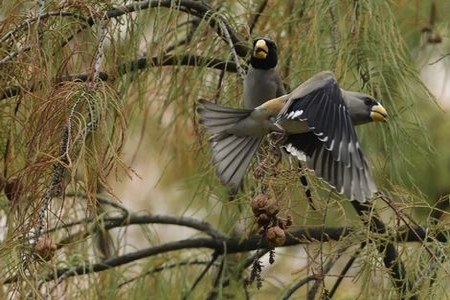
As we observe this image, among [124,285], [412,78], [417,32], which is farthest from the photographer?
[417,32]

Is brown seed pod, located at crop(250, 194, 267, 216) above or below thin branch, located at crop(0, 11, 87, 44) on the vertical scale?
below

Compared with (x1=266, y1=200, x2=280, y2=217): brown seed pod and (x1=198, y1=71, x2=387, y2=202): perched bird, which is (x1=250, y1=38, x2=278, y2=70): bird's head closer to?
(x1=198, y1=71, x2=387, y2=202): perched bird

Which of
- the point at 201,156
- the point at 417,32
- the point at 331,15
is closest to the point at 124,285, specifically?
the point at 201,156

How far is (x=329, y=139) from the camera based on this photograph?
172 cm

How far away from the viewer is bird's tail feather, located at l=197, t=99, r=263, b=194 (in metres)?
1.96

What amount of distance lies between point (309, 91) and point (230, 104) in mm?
410

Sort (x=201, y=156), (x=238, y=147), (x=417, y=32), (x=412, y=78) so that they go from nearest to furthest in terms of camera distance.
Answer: (x=238, y=147)
(x=412, y=78)
(x=201, y=156)
(x=417, y=32)

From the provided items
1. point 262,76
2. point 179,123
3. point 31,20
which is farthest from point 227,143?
point 179,123

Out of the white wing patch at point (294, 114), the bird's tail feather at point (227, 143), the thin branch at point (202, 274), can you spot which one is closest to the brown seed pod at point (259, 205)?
the white wing patch at point (294, 114)

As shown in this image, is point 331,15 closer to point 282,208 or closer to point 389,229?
point 389,229

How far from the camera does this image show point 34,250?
1399 mm

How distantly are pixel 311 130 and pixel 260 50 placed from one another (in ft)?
0.95

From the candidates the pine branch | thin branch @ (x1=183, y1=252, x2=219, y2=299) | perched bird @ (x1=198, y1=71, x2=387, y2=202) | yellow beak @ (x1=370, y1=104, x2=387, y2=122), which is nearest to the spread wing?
perched bird @ (x1=198, y1=71, x2=387, y2=202)

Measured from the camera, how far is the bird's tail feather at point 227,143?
1.96 m
